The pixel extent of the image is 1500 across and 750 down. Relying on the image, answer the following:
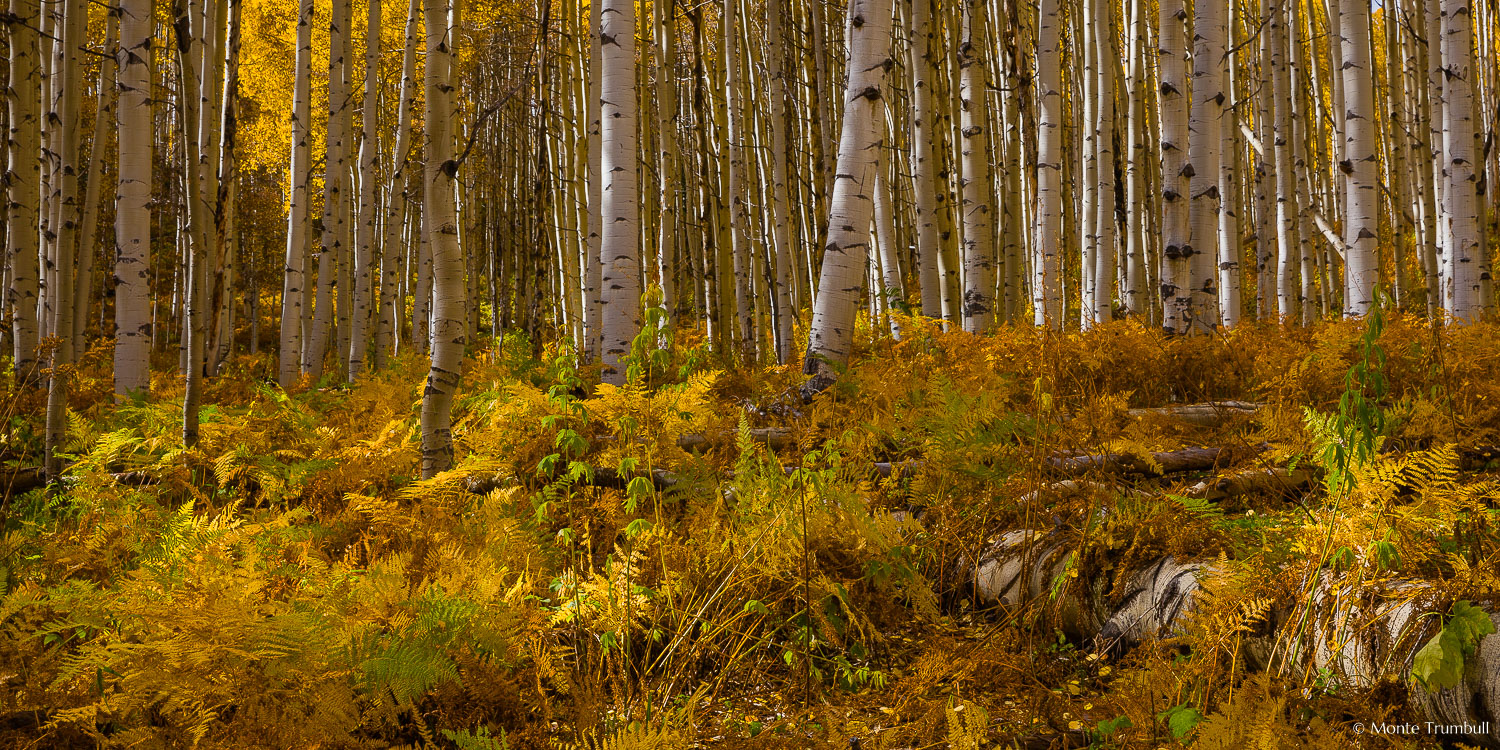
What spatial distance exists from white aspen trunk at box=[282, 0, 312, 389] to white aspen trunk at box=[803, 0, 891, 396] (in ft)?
21.0

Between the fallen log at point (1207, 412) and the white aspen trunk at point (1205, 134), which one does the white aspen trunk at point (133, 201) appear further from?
the white aspen trunk at point (1205, 134)


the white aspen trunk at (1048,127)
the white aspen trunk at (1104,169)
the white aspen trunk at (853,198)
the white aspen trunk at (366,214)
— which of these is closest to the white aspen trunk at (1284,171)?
the white aspen trunk at (1104,169)

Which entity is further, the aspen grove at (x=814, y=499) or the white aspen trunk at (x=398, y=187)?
the white aspen trunk at (x=398, y=187)

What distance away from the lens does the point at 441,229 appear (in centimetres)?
356

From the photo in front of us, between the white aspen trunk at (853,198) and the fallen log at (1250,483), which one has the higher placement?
the white aspen trunk at (853,198)

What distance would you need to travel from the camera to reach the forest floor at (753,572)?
1.90 meters

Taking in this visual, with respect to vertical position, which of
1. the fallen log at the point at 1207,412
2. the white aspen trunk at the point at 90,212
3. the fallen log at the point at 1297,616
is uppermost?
the white aspen trunk at the point at 90,212

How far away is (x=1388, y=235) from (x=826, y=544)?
20.6m

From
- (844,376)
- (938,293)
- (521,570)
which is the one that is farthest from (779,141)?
(521,570)

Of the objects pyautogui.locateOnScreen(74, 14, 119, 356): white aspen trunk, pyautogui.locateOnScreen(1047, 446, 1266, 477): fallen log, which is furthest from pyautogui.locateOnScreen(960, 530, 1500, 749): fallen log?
pyautogui.locateOnScreen(74, 14, 119, 356): white aspen trunk

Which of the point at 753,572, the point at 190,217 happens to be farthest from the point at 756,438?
the point at 190,217

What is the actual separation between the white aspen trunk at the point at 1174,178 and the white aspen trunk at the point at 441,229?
455cm

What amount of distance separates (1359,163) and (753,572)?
241 inches

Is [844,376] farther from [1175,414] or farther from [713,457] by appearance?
[1175,414]
